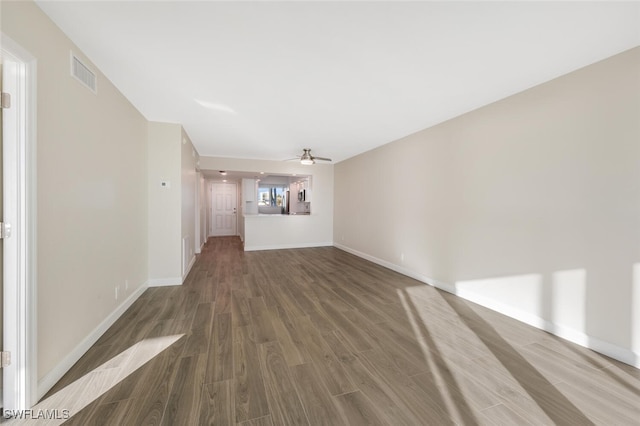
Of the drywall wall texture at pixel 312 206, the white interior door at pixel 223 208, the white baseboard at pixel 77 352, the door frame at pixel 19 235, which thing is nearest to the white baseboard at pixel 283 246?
the drywall wall texture at pixel 312 206

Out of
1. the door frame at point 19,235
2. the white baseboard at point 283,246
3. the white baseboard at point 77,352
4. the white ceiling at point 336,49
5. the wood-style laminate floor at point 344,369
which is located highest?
the white ceiling at point 336,49

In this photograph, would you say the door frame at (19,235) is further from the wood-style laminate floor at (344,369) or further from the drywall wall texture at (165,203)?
the drywall wall texture at (165,203)

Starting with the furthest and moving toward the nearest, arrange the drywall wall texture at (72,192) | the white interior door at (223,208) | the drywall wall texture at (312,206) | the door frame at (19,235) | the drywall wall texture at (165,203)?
the white interior door at (223,208) → the drywall wall texture at (312,206) → the drywall wall texture at (165,203) → the drywall wall texture at (72,192) → the door frame at (19,235)

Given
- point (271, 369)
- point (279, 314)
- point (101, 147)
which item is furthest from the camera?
point (279, 314)

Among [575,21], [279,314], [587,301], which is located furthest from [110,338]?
[575,21]

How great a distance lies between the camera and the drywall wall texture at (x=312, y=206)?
21.8 ft

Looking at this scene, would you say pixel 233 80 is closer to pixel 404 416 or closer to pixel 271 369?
pixel 271 369

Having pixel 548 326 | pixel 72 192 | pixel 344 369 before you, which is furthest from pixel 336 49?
pixel 548 326

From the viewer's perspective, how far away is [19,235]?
1445mm

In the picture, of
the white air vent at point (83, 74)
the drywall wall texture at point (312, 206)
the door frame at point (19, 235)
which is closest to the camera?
the door frame at point (19, 235)

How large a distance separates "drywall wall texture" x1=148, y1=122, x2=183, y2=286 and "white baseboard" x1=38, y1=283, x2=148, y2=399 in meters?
0.81

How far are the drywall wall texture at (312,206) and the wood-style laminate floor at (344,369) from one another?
377 centimetres

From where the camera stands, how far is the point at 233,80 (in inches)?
99.0

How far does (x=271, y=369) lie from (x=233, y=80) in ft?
8.98
